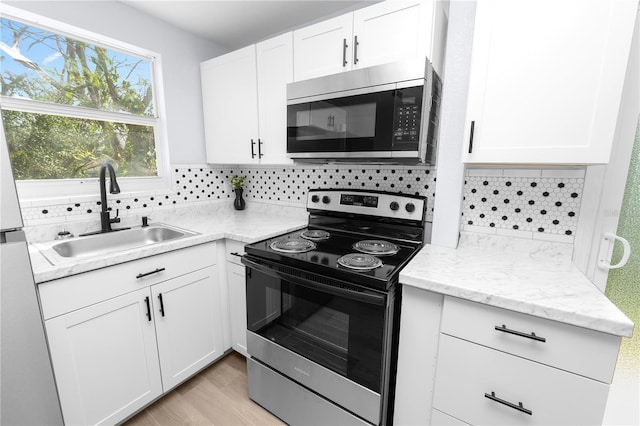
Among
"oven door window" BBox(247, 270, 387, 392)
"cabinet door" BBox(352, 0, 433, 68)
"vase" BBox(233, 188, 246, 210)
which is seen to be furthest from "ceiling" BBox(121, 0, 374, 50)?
"oven door window" BBox(247, 270, 387, 392)

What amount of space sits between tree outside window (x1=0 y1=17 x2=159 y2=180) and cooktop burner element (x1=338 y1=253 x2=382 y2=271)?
1.77 metres

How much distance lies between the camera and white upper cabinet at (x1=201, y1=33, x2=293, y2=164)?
5.77 ft

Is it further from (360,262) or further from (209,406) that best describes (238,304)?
(360,262)

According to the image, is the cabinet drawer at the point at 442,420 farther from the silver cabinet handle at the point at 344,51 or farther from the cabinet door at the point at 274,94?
the silver cabinet handle at the point at 344,51

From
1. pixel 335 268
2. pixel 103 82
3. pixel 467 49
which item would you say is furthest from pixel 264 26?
pixel 335 268

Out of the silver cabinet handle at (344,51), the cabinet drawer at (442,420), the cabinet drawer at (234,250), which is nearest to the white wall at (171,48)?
the cabinet drawer at (234,250)

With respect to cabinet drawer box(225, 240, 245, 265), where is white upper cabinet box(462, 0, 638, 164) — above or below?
above

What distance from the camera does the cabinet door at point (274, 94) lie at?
67.2 inches

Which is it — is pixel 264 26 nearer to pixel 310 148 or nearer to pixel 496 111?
pixel 310 148

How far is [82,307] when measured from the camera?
1169mm

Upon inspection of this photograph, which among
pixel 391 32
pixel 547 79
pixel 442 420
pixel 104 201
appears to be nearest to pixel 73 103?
pixel 104 201

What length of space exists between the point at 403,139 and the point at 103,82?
2000 mm

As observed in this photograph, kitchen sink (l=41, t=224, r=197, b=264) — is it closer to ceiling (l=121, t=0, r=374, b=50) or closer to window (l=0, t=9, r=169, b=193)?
window (l=0, t=9, r=169, b=193)

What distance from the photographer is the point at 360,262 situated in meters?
1.19
